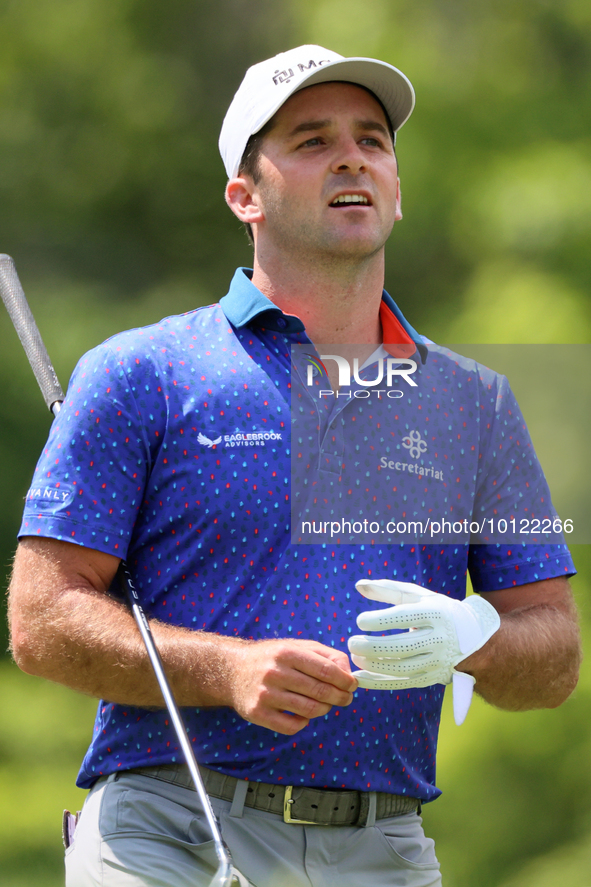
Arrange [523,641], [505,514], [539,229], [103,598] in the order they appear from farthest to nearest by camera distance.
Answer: [539,229]
[505,514]
[523,641]
[103,598]

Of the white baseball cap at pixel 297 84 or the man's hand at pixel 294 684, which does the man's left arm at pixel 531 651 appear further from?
the white baseball cap at pixel 297 84

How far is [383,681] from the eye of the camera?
1.47 m

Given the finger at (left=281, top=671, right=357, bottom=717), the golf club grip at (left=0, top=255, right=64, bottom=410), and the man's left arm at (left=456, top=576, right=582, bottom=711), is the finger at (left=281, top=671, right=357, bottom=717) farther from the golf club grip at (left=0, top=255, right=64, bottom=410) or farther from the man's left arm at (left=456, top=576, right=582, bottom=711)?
the golf club grip at (left=0, top=255, right=64, bottom=410)

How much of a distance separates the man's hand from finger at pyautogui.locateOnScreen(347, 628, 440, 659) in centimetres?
3

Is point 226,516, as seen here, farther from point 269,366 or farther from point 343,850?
point 343,850

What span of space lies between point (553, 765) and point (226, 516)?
9.35 ft

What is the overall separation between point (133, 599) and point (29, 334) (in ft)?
2.15

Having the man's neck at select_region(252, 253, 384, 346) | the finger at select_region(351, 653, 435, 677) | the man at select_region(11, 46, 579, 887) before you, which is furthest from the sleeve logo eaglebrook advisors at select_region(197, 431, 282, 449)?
Answer: the finger at select_region(351, 653, 435, 677)

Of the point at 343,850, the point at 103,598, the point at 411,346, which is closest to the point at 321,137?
the point at 411,346

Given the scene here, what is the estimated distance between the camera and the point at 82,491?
158cm

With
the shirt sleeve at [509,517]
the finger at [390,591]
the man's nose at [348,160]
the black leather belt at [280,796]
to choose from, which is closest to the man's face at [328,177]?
the man's nose at [348,160]

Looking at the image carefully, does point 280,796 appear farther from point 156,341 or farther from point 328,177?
point 328,177

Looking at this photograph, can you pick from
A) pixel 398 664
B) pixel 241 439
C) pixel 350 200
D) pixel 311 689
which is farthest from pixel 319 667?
pixel 350 200

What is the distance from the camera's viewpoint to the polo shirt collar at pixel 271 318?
179 cm
